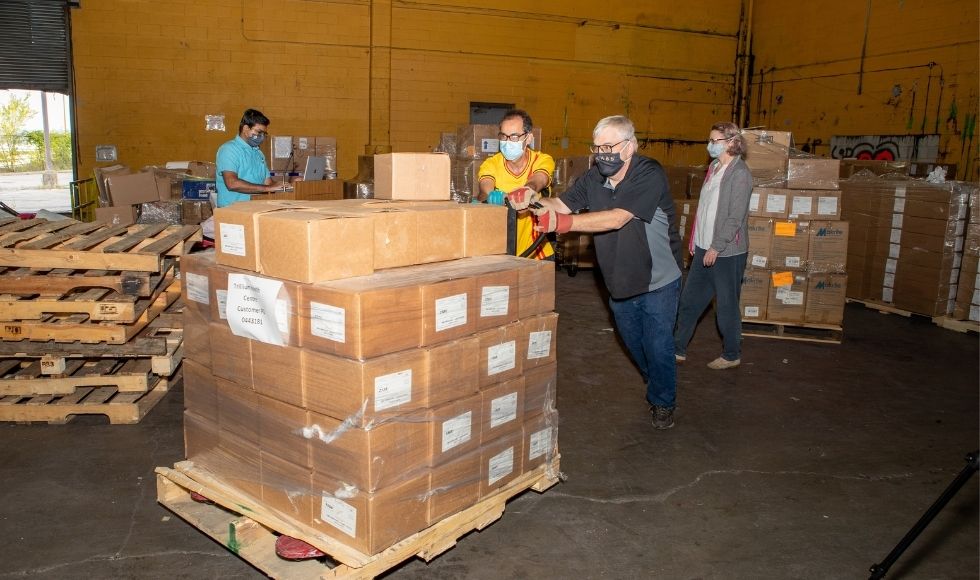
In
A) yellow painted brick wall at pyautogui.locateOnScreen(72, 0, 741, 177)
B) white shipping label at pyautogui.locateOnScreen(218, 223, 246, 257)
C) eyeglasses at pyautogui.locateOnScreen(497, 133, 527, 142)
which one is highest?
yellow painted brick wall at pyautogui.locateOnScreen(72, 0, 741, 177)

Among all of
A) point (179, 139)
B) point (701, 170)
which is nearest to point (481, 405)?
point (701, 170)

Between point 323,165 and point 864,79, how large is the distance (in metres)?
9.34

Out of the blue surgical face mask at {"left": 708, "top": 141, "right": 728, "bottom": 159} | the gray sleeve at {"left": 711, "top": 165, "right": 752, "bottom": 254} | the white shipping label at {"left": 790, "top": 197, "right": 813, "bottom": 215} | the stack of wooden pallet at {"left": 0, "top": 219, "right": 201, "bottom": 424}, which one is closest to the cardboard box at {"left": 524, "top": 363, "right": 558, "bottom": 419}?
the stack of wooden pallet at {"left": 0, "top": 219, "right": 201, "bottom": 424}

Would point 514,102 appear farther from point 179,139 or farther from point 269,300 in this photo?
point 269,300

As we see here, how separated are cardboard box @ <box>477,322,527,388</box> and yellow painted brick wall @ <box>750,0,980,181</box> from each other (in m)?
10.4

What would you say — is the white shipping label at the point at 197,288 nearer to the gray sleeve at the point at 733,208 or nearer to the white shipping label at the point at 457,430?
the white shipping label at the point at 457,430

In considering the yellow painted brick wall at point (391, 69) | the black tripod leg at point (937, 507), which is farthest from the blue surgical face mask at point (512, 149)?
the yellow painted brick wall at point (391, 69)

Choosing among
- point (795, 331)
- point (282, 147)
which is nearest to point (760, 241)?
point (795, 331)

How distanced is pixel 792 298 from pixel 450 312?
17.2 ft

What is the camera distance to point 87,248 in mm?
4316

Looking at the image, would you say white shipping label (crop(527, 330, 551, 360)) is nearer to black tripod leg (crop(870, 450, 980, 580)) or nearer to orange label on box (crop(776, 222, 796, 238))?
black tripod leg (crop(870, 450, 980, 580))

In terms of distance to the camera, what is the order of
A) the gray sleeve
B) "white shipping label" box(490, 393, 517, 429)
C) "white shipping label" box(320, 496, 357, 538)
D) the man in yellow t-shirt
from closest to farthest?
1. "white shipping label" box(320, 496, 357, 538)
2. "white shipping label" box(490, 393, 517, 429)
3. the man in yellow t-shirt
4. the gray sleeve

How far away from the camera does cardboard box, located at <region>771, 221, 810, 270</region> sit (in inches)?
263

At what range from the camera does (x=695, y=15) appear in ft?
46.9
